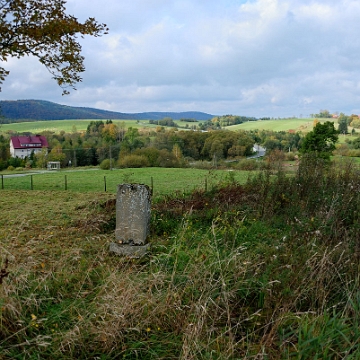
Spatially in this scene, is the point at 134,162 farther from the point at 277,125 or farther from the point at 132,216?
the point at 277,125

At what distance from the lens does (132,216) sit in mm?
6523

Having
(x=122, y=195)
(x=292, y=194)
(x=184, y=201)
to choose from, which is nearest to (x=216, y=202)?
(x=184, y=201)

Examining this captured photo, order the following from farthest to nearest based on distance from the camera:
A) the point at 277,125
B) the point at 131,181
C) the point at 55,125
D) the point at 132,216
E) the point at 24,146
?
the point at 55,125
the point at 277,125
the point at 24,146
the point at 131,181
the point at 132,216

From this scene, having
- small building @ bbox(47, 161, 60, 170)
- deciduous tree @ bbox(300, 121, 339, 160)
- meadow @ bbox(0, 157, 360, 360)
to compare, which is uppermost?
deciduous tree @ bbox(300, 121, 339, 160)

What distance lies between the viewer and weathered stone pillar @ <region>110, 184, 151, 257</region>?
21.0ft

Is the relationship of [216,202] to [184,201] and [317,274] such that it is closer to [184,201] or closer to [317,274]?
[184,201]

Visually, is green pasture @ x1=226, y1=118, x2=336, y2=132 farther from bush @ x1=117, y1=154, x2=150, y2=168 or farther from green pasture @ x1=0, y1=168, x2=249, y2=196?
green pasture @ x1=0, y1=168, x2=249, y2=196

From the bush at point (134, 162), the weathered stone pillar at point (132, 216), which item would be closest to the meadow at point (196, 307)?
the weathered stone pillar at point (132, 216)

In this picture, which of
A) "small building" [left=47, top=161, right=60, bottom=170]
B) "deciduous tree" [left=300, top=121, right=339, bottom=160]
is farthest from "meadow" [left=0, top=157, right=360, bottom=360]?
"small building" [left=47, top=161, right=60, bottom=170]

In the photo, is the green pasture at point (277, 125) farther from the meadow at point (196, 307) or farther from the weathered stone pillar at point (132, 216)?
the meadow at point (196, 307)

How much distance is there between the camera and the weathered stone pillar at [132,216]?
6.40 metres

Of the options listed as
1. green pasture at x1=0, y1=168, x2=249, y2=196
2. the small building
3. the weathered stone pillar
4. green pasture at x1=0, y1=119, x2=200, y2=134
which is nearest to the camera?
the weathered stone pillar

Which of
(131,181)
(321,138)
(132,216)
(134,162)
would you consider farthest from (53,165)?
(132,216)

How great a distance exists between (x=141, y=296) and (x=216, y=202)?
5.21 metres
